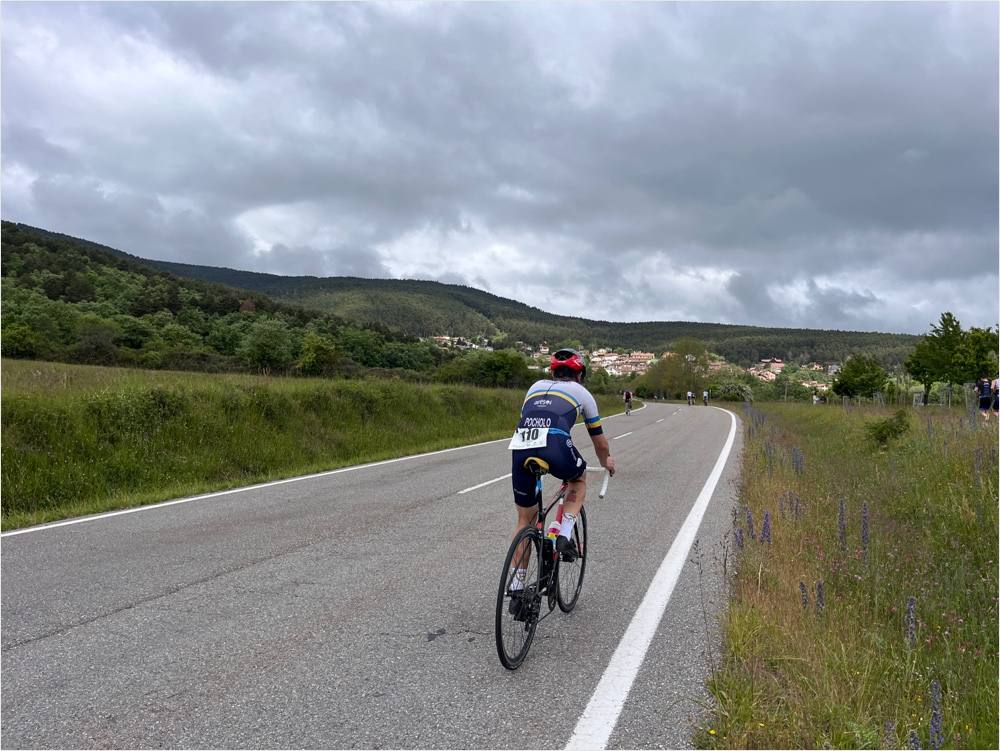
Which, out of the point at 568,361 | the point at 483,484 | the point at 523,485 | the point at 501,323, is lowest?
the point at 483,484

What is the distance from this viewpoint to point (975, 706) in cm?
316

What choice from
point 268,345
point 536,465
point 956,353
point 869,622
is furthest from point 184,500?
point 956,353

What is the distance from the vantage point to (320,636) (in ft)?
14.1

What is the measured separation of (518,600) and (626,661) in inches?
29.5

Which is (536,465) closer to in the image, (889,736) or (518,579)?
(518,579)

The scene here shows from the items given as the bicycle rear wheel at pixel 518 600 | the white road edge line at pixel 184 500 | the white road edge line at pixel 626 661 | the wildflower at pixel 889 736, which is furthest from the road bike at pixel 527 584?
the white road edge line at pixel 184 500

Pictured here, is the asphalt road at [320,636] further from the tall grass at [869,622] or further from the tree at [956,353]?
the tree at [956,353]

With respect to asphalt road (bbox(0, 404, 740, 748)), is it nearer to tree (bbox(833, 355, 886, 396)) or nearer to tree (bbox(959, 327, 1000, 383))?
tree (bbox(959, 327, 1000, 383))

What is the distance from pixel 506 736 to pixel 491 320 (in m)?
160

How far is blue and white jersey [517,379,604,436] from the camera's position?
4316 mm

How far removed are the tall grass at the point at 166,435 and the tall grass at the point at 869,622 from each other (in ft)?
28.0

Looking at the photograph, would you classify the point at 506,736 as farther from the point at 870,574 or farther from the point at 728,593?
the point at 870,574

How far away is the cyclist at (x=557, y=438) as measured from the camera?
431 centimetres

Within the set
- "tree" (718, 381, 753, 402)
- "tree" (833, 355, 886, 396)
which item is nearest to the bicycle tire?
"tree" (833, 355, 886, 396)
